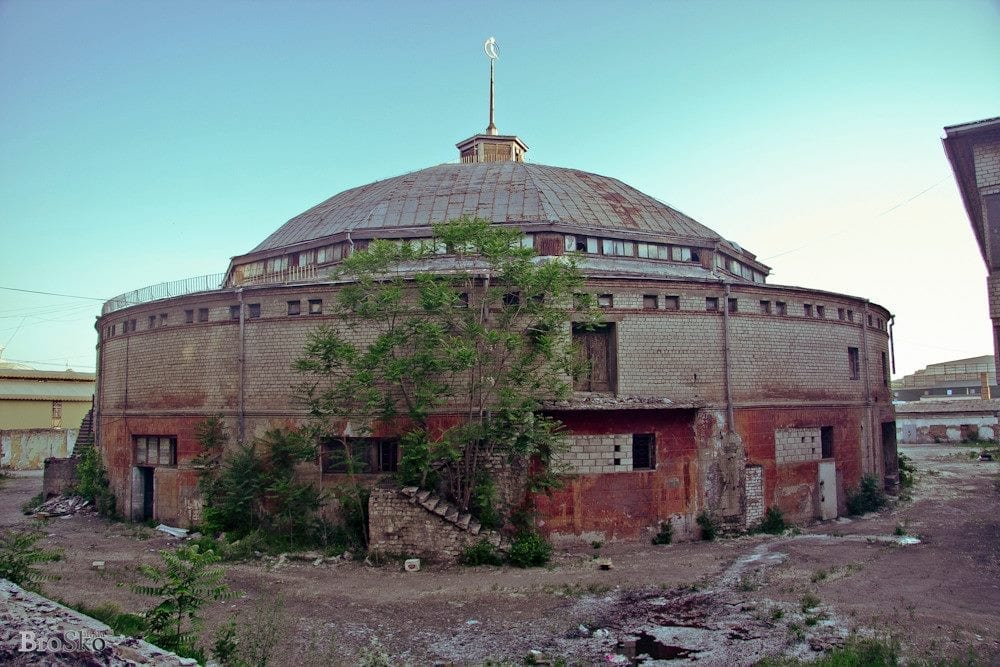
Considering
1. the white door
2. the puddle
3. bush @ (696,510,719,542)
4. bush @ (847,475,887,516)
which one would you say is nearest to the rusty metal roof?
the white door

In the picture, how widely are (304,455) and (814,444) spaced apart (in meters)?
14.7

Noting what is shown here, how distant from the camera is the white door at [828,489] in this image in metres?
20.4

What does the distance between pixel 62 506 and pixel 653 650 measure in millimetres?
21639

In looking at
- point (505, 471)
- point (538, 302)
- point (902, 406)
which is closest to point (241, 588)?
point (505, 471)

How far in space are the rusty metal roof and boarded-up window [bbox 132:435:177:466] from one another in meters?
7.83

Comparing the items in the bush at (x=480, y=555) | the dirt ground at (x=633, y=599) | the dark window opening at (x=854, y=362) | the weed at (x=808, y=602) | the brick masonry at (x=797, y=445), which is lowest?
the dirt ground at (x=633, y=599)

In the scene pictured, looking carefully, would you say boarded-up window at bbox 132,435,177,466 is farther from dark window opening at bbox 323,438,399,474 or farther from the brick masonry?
the brick masonry

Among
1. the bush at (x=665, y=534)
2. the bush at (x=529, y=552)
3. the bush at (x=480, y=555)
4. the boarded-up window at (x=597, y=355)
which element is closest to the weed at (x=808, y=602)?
the bush at (x=665, y=534)

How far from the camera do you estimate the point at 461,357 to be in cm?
1511

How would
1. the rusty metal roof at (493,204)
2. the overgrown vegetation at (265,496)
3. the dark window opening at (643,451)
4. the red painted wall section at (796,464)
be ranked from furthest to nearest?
the rusty metal roof at (493,204) < the red painted wall section at (796,464) < the dark window opening at (643,451) < the overgrown vegetation at (265,496)

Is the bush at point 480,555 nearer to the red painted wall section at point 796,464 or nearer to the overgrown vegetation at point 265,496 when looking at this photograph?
the overgrown vegetation at point 265,496

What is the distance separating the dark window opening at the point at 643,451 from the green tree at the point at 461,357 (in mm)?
2330

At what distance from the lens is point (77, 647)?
725 cm

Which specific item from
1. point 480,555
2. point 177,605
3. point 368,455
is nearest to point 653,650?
point 480,555
